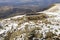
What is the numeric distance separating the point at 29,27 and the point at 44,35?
2.10m

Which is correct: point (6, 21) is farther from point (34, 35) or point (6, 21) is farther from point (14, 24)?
point (34, 35)

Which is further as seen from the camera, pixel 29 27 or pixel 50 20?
pixel 50 20

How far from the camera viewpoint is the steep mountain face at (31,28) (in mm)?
17219

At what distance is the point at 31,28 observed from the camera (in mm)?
18406

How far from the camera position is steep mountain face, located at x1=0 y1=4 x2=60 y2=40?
17.2 m

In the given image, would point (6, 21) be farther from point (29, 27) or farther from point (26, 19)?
point (29, 27)

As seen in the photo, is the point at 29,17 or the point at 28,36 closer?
the point at 28,36

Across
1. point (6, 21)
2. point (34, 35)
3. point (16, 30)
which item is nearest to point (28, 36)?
point (34, 35)

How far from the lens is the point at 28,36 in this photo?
17.5 metres

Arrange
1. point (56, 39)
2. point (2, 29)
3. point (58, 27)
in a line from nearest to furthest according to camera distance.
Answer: point (56, 39) → point (58, 27) → point (2, 29)

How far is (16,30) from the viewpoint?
19.0m

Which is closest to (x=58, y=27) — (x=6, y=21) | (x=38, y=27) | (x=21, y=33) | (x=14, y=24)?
(x=38, y=27)

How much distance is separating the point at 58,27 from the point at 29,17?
3804mm

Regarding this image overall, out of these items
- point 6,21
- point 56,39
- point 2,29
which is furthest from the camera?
point 6,21
